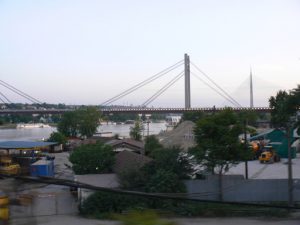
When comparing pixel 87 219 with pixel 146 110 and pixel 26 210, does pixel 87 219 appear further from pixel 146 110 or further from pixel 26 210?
pixel 146 110

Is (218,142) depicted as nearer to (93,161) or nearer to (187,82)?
(93,161)

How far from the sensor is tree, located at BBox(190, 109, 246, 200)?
18844 millimetres

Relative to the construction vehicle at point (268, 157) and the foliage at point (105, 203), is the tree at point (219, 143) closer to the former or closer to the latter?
the foliage at point (105, 203)

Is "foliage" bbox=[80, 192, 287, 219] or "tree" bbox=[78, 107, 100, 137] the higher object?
"tree" bbox=[78, 107, 100, 137]

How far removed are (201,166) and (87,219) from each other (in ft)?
17.3

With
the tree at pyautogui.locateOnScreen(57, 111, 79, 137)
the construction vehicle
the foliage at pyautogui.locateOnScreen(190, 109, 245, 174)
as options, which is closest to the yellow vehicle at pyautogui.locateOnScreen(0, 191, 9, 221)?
the foliage at pyautogui.locateOnScreen(190, 109, 245, 174)

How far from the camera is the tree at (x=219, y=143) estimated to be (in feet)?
61.8

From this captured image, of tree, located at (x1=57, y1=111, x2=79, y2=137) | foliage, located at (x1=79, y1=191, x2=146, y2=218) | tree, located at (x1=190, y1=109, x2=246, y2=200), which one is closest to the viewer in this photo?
foliage, located at (x1=79, y1=191, x2=146, y2=218)

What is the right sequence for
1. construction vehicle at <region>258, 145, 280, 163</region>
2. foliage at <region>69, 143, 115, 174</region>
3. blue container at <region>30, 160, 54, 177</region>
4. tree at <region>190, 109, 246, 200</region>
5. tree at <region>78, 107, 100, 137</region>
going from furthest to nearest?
tree at <region>78, 107, 100, 137</region>, construction vehicle at <region>258, 145, 280, 163</region>, blue container at <region>30, 160, 54, 177</region>, foliage at <region>69, 143, 115, 174</region>, tree at <region>190, 109, 246, 200</region>

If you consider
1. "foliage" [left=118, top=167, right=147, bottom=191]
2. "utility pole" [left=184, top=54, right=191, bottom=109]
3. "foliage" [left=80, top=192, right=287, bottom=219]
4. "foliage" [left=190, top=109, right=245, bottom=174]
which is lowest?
"foliage" [left=80, top=192, right=287, bottom=219]

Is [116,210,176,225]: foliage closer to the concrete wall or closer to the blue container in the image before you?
the concrete wall

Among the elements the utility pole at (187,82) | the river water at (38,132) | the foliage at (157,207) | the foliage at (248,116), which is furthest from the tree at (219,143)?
the river water at (38,132)

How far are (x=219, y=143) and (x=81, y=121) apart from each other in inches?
1558

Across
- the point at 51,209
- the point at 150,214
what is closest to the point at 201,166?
the point at 51,209
